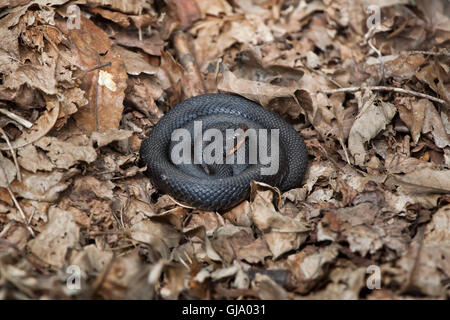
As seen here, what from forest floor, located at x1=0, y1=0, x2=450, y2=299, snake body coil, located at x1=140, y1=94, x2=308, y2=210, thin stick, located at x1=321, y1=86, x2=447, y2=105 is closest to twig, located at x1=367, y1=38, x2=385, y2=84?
forest floor, located at x1=0, y1=0, x2=450, y2=299

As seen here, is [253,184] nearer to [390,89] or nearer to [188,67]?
[390,89]

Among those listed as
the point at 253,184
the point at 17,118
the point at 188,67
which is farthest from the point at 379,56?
→ the point at 17,118

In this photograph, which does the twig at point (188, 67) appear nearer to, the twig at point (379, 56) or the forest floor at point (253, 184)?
the forest floor at point (253, 184)

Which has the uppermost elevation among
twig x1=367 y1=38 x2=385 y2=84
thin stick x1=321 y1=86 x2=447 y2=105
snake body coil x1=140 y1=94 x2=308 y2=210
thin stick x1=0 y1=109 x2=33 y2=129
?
thin stick x1=0 y1=109 x2=33 y2=129

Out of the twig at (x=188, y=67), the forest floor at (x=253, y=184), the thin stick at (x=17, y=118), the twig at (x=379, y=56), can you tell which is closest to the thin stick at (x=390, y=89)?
the forest floor at (x=253, y=184)

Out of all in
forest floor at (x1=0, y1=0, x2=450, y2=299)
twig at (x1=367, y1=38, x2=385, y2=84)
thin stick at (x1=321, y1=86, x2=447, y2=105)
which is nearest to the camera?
forest floor at (x1=0, y1=0, x2=450, y2=299)

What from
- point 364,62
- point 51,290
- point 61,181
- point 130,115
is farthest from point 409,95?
point 51,290

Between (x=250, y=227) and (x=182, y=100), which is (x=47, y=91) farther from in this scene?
(x=250, y=227)

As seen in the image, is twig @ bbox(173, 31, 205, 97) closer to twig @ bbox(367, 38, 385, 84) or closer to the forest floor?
the forest floor

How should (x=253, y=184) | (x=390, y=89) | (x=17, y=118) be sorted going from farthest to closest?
(x=390, y=89) < (x=253, y=184) < (x=17, y=118)

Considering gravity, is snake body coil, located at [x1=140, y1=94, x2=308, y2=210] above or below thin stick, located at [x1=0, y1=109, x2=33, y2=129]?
below
